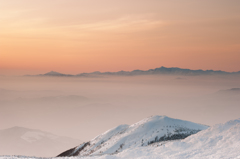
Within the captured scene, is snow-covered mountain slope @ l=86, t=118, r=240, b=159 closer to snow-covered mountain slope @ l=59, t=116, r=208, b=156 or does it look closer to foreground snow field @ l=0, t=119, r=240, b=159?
foreground snow field @ l=0, t=119, r=240, b=159

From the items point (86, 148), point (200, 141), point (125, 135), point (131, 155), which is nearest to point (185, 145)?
point (200, 141)

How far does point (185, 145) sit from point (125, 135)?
2570 centimetres

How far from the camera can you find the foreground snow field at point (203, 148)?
74.0 feet

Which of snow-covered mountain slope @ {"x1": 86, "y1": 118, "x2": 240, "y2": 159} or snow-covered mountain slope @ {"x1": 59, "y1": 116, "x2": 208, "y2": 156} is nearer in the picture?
snow-covered mountain slope @ {"x1": 86, "y1": 118, "x2": 240, "y2": 159}

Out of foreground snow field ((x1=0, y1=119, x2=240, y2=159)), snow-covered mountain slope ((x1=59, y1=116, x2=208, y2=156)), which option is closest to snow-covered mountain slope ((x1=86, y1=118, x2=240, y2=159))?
foreground snow field ((x1=0, y1=119, x2=240, y2=159))

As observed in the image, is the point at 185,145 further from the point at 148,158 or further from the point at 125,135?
the point at 125,135

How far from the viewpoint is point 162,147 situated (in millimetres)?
26188

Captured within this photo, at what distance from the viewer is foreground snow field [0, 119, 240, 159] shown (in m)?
22.6

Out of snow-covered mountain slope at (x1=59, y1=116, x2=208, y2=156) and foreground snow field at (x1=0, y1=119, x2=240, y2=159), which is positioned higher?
foreground snow field at (x1=0, y1=119, x2=240, y2=159)

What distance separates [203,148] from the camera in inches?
966

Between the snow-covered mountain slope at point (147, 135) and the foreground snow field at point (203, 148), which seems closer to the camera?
the foreground snow field at point (203, 148)

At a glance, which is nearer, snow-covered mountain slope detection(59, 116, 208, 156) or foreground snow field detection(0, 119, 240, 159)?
foreground snow field detection(0, 119, 240, 159)

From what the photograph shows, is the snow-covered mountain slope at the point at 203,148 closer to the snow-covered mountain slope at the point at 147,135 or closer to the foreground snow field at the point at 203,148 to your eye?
the foreground snow field at the point at 203,148

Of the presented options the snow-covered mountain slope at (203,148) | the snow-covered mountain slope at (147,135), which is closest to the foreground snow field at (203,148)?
the snow-covered mountain slope at (203,148)
